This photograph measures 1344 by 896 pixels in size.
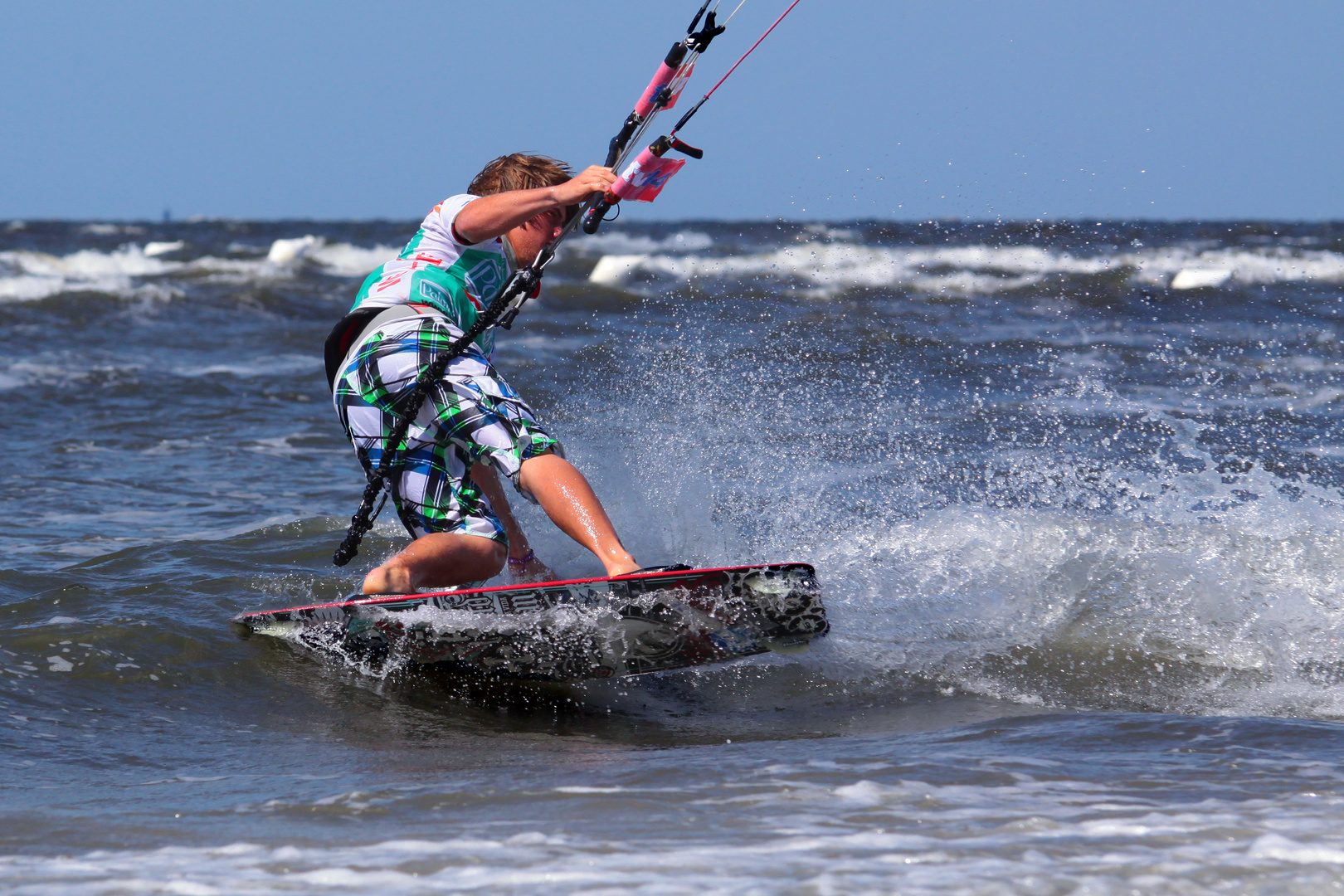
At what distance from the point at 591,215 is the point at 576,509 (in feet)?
3.35

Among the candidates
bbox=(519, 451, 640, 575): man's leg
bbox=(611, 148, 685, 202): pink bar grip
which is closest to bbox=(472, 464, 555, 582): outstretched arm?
bbox=(519, 451, 640, 575): man's leg

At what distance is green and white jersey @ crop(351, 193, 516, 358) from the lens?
3.72m

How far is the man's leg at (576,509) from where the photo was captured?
3344mm

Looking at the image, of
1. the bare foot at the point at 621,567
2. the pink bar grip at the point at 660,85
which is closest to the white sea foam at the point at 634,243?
the pink bar grip at the point at 660,85

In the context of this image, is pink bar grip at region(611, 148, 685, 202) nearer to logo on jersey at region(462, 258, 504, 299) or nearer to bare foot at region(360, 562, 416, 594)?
logo on jersey at region(462, 258, 504, 299)

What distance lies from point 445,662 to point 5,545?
2790 millimetres

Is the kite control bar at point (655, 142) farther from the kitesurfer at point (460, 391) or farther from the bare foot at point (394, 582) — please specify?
the bare foot at point (394, 582)

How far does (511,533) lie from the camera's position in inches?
168

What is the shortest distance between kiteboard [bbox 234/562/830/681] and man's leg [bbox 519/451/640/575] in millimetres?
64

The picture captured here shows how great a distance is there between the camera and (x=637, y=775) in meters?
2.85

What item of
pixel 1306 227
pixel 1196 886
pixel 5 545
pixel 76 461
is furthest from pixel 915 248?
pixel 1196 886

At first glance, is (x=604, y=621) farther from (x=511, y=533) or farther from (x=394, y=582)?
(x=511, y=533)

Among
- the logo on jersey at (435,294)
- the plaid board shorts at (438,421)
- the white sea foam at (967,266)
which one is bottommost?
the plaid board shorts at (438,421)

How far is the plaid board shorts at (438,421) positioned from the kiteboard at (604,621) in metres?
0.33
